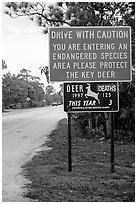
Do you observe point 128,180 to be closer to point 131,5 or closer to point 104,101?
point 104,101

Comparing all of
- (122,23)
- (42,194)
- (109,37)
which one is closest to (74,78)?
(109,37)

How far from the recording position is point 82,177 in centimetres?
704

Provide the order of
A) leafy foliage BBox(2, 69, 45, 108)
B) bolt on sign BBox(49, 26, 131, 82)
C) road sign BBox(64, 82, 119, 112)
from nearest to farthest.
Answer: bolt on sign BBox(49, 26, 131, 82)
road sign BBox(64, 82, 119, 112)
leafy foliage BBox(2, 69, 45, 108)

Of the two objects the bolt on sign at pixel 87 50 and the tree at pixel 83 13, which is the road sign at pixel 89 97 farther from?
the tree at pixel 83 13

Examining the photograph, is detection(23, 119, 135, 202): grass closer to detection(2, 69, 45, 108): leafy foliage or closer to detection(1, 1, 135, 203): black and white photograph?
detection(1, 1, 135, 203): black and white photograph

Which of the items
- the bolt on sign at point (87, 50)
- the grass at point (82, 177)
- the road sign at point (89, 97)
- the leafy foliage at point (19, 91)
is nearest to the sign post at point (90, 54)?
the bolt on sign at point (87, 50)

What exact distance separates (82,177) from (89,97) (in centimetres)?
174

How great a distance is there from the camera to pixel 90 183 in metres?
6.50

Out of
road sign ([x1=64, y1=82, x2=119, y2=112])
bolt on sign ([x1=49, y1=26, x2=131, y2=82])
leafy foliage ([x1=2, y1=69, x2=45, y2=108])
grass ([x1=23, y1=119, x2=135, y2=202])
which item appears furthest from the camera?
leafy foliage ([x1=2, y1=69, x2=45, y2=108])

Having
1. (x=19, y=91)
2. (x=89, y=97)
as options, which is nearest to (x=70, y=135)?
(x=89, y=97)

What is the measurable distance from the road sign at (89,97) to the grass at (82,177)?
1425mm

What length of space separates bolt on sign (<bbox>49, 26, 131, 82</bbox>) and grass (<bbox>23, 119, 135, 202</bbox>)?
6.86ft

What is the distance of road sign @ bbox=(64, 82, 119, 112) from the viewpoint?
7484 mm

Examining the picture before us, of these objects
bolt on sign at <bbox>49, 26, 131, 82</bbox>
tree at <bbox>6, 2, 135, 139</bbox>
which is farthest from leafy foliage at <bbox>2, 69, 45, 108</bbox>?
bolt on sign at <bbox>49, 26, 131, 82</bbox>
